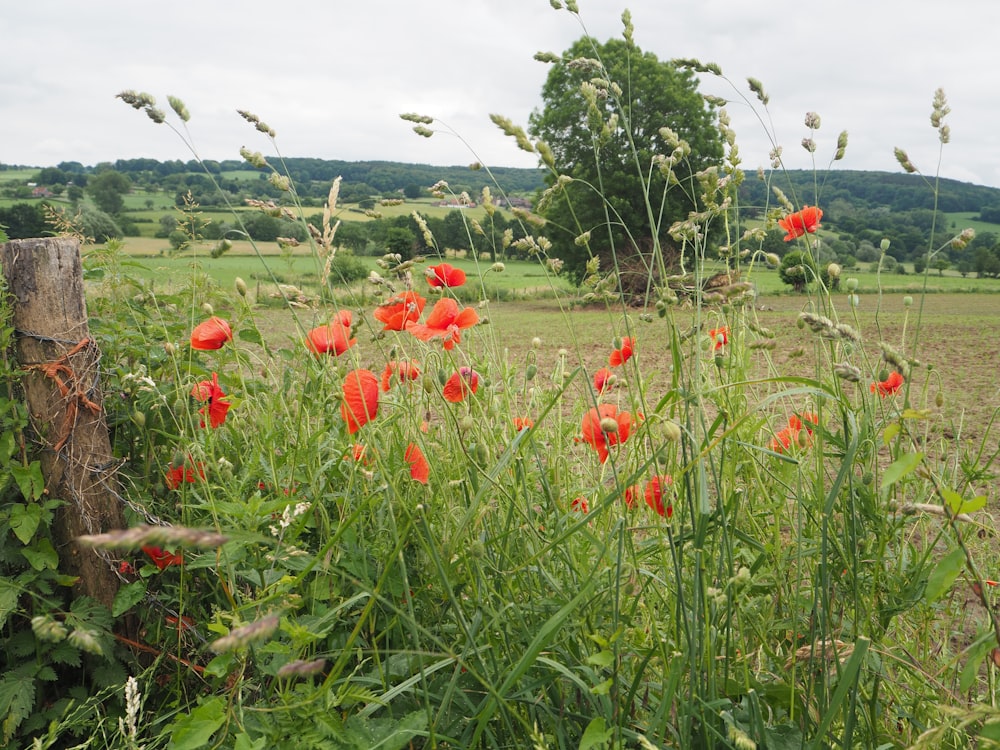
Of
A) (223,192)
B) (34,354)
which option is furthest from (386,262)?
(34,354)

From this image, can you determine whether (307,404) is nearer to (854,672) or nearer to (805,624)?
(805,624)

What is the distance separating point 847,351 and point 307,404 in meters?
1.49

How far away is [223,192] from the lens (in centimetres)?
126

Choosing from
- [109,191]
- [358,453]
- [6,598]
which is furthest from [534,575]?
[109,191]

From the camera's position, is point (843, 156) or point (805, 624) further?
point (843, 156)

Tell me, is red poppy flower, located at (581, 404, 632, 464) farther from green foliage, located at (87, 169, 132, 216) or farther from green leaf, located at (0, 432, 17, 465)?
green foliage, located at (87, 169, 132, 216)

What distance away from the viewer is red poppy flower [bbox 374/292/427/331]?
1473mm

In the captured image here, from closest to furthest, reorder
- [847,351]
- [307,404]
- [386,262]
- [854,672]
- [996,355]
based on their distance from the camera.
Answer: [854,672] → [386,262] → [847,351] → [307,404] → [996,355]

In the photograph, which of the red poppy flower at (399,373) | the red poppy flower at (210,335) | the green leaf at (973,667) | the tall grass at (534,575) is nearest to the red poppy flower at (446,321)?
the tall grass at (534,575)

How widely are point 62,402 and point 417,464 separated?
3.59ft

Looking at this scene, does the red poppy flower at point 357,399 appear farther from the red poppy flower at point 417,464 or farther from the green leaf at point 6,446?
the green leaf at point 6,446

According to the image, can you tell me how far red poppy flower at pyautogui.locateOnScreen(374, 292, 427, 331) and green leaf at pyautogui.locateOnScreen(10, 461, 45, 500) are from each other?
3.25 feet

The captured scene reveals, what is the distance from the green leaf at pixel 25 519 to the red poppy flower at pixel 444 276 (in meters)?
1.16

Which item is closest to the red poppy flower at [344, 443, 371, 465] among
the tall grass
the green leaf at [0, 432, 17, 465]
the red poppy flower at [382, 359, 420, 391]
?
the tall grass
